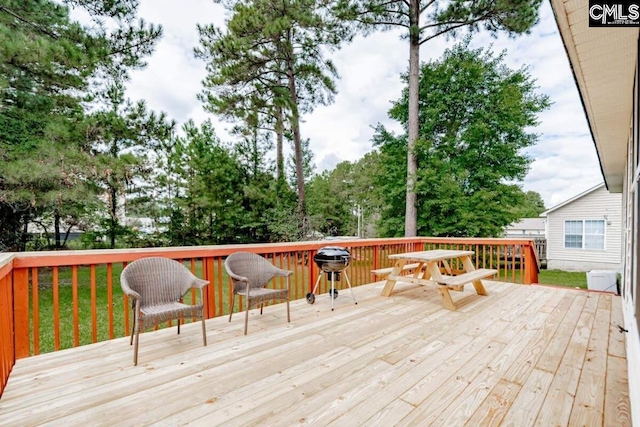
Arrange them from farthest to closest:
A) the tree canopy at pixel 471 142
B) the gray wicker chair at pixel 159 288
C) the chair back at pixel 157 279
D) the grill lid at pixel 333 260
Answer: the tree canopy at pixel 471 142
the grill lid at pixel 333 260
the chair back at pixel 157 279
the gray wicker chair at pixel 159 288

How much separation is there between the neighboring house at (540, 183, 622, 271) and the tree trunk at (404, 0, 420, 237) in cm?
830

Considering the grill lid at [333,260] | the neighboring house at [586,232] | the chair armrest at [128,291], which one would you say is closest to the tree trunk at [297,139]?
the grill lid at [333,260]

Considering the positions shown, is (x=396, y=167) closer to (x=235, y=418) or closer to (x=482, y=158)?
(x=482, y=158)

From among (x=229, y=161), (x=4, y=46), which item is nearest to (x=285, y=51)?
(x=229, y=161)

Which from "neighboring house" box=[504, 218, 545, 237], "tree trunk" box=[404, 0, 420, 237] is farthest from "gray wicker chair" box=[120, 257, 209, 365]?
"neighboring house" box=[504, 218, 545, 237]

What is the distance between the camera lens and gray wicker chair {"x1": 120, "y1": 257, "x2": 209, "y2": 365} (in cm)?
250

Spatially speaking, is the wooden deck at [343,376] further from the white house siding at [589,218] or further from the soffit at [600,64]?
the white house siding at [589,218]

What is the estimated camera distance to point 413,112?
866 cm

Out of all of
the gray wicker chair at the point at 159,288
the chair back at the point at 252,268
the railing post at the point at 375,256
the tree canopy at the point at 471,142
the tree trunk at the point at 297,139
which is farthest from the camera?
the tree trunk at the point at 297,139

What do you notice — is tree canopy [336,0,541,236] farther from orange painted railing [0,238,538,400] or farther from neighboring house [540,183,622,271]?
neighboring house [540,183,622,271]

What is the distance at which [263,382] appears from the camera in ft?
6.96

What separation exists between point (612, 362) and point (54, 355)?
449 cm

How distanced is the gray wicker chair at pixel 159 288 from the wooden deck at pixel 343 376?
327mm

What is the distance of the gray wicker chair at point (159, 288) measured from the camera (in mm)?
2502
